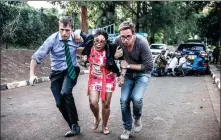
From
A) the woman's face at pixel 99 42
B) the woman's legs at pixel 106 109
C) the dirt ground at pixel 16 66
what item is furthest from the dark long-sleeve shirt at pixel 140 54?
the dirt ground at pixel 16 66

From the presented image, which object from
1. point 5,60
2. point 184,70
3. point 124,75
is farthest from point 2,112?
point 184,70

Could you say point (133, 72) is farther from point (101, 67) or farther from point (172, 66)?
point (172, 66)

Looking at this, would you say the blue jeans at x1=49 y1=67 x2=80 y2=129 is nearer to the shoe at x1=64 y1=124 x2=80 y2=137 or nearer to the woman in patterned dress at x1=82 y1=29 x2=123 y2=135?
the shoe at x1=64 y1=124 x2=80 y2=137

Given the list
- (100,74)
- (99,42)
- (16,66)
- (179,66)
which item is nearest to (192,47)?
(179,66)

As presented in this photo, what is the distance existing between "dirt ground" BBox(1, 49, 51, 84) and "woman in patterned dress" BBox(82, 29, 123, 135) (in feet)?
23.2

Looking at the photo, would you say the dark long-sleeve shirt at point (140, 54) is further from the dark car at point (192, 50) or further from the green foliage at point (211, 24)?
the green foliage at point (211, 24)

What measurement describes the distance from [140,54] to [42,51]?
1.29 meters

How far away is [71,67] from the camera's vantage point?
4996mm

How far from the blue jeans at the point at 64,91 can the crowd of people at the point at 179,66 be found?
12305 mm

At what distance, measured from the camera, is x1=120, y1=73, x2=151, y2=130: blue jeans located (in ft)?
16.2

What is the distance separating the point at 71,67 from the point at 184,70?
13.5m

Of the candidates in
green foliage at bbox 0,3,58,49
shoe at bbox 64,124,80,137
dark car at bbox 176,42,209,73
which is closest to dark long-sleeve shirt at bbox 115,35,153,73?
shoe at bbox 64,124,80,137

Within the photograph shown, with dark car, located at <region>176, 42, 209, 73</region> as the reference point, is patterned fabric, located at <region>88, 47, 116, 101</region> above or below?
above

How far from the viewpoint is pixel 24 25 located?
17.2 meters
